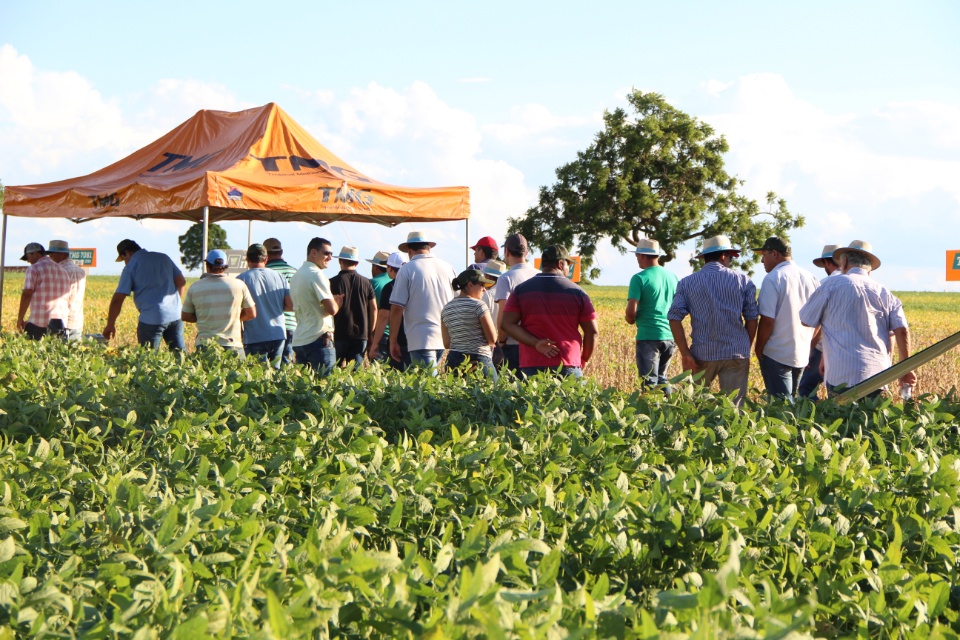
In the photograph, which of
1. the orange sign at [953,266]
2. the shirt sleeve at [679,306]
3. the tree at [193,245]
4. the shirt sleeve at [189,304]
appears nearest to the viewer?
the shirt sleeve at [679,306]

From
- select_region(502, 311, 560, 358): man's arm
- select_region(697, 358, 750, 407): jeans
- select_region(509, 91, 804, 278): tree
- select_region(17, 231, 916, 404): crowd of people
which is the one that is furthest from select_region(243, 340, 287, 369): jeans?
select_region(509, 91, 804, 278): tree

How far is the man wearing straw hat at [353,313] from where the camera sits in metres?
9.37

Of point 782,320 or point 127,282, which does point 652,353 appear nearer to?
point 782,320

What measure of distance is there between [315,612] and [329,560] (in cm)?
25

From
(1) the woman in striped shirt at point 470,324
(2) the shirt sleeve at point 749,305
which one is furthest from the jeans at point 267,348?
(2) the shirt sleeve at point 749,305

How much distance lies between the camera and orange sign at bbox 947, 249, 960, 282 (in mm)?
24122

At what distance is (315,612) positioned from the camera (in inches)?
65.5

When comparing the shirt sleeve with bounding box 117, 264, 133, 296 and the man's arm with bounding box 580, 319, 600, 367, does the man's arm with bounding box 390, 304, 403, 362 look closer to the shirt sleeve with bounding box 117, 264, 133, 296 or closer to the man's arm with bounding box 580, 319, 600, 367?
the man's arm with bounding box 580, 319, 600, 367

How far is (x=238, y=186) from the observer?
10078 mm

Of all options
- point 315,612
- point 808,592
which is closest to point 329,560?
point 315,612

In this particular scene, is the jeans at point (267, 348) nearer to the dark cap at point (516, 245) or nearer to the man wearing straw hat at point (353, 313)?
the man wearing straw hat at point (353, 313)

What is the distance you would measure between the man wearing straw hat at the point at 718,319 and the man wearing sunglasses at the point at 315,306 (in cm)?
312

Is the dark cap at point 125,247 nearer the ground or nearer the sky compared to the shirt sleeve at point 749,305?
nearer the sky

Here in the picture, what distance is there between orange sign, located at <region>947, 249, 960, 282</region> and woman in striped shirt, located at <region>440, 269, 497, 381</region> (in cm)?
2028
